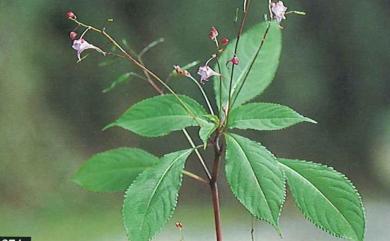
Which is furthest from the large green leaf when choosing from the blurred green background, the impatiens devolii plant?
the blurred green background

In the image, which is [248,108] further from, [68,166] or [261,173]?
[68,166]

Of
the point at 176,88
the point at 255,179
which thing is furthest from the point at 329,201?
the point at 176,88

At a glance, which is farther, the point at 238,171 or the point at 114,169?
the point at 114,169

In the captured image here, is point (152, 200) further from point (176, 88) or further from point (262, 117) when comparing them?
point (176, 88)

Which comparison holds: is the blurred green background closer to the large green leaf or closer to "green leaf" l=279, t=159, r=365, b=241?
the large green leaf

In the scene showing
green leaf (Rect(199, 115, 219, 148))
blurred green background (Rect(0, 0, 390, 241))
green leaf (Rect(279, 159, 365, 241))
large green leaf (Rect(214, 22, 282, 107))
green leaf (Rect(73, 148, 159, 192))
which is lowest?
green leaf (Rect(279, 159, 365, 241))

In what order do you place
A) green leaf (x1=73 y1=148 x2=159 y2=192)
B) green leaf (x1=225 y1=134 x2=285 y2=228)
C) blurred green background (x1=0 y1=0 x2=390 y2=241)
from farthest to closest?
blurred green background (x1=0 y1=0 x2=390 y2=241) < green leaf (x1=73 y1=148 x2=159 y2=192) < green leaf (x1=225 y1=134 x2=285 y2=228)

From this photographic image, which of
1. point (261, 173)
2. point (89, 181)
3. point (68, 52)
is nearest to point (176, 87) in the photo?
point (68, 52)
